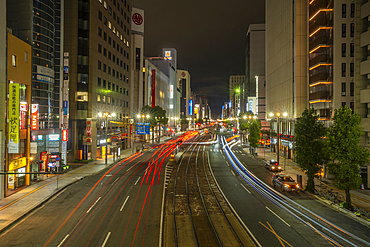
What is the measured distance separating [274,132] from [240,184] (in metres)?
35.5

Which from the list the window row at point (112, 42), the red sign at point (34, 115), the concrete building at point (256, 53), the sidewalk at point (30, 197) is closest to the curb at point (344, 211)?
the sidewalk at point (30, 197)

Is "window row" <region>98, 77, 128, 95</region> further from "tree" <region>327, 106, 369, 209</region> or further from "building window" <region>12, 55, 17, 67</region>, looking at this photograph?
"tree" <region>327, 106, 369, 209</region>

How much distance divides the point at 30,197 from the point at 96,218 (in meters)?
9.87

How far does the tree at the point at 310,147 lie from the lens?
2394cm

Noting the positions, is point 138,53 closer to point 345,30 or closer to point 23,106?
point 23,106

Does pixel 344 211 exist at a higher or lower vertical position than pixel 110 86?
lower

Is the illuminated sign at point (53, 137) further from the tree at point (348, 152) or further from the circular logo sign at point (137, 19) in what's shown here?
the circular logo sign at point (137, 19)

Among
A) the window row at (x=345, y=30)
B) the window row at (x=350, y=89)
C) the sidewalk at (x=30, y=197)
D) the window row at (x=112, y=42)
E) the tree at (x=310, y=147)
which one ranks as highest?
the window row at (x=112, y=42)

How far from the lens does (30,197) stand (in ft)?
72.4

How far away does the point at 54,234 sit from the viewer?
14500mm

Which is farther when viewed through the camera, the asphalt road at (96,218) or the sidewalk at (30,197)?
the sidewalk at (30,197)

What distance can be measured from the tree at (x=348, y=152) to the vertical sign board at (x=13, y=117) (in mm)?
29754

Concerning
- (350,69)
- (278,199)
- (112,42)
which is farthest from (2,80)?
(350,69)

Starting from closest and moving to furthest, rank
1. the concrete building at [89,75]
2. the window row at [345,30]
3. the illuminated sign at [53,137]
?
the window row at [345,30] → the illuminated sign at [53,137] → the concrete building at [89,75]
